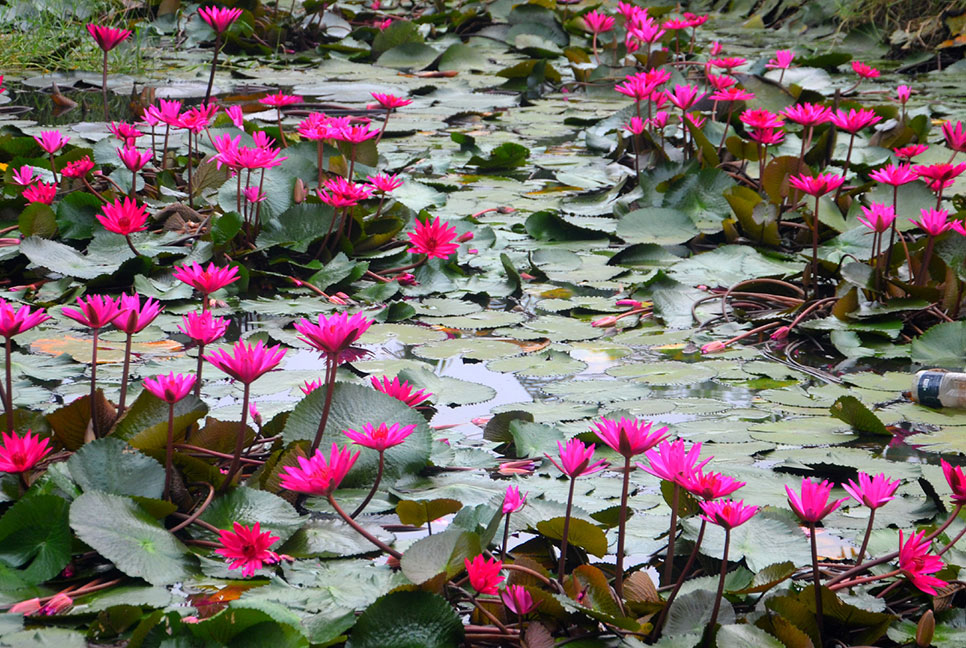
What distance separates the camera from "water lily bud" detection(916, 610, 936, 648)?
3.53 feet

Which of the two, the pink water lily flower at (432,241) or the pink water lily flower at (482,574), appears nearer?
the pink water lily flower at (482,574)

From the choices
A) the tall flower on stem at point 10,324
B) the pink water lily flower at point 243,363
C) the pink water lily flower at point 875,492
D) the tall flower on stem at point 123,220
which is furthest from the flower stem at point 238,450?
the tall flower on stem at point 123,220

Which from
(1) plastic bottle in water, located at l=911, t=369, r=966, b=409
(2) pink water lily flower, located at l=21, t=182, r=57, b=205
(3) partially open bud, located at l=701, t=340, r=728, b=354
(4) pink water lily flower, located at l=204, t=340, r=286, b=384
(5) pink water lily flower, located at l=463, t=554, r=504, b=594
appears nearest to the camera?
(5) pink water lily flower, located at l=463, t=554, r=504, b=594

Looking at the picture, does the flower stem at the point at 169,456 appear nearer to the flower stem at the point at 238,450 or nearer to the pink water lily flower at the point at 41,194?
the flower stem at the point at 238,450

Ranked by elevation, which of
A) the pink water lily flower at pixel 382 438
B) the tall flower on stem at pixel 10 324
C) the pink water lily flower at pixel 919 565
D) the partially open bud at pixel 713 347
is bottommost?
the partially open bud at pixel 713 347

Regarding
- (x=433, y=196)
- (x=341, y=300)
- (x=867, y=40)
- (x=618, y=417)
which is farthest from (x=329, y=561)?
(x=867, y=40)

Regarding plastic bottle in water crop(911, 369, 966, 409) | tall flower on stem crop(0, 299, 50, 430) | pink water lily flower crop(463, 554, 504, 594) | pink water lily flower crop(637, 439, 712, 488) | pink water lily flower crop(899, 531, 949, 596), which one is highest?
pink water lily flower crop(637, 439, 712, 488)

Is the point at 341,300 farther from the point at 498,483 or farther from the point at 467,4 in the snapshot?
the point at 467,4

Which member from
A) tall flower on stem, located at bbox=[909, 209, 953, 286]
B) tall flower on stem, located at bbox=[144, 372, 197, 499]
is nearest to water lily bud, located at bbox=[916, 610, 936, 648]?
tall flower on stem, located at bbox=[144, 372, 197, 499]

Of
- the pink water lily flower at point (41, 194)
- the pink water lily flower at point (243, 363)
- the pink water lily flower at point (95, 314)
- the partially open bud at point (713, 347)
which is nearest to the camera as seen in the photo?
the pink water lily flower at point (243, 363)

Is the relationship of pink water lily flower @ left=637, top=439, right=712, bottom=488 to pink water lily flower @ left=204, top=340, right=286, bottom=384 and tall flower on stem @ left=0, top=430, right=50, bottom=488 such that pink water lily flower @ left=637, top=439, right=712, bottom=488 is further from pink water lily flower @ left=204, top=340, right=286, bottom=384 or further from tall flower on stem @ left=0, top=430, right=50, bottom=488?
tall flower on stem @ left=0, top=430, right=50, bottom=488

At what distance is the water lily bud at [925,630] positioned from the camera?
1.08 metres

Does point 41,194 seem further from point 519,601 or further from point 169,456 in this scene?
point 519,601

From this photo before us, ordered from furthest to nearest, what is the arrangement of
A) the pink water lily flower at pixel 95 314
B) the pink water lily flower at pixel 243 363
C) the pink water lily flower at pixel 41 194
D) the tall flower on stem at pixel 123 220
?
the pink water lily flower at pixel 41 194 < the tall flower on stem at pixel 123 220 < the pink water lily flower at pixel 95 314 < the pink water lily flower at pixel 243 363
